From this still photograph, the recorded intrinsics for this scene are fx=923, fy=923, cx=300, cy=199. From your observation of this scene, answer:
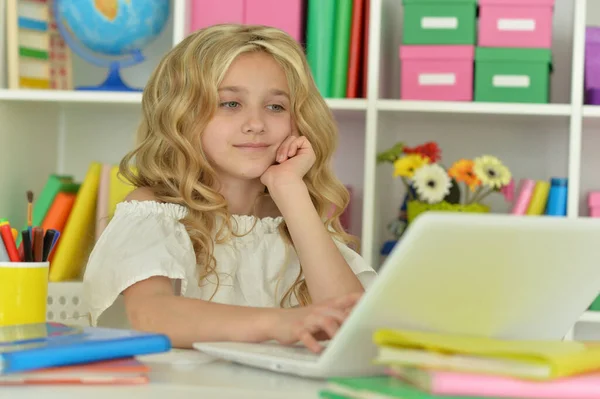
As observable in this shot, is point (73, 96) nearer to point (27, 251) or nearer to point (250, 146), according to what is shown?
point (250, 146)

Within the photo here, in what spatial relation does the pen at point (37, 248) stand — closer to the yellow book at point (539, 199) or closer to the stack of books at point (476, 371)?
the stack of books at point (476, 371)

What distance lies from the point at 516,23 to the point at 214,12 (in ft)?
2.47

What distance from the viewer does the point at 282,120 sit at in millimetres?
1627

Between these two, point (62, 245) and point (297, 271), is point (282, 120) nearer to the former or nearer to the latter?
point (297, 271)

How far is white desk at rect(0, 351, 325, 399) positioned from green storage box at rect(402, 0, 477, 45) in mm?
1629

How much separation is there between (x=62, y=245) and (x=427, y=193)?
0.91 meters

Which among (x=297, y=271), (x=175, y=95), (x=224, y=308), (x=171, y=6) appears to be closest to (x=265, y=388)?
(x=224, y=308)

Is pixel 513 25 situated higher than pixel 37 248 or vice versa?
pixel 513 25

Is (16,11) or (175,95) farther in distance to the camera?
(16,11)

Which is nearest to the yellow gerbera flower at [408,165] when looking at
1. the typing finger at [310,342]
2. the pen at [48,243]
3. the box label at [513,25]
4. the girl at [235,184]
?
the box label at [513,25]

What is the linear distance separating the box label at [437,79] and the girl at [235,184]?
614 mm

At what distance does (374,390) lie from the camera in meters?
0.62

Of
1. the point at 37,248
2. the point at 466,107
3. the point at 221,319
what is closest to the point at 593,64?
the point at 466,107

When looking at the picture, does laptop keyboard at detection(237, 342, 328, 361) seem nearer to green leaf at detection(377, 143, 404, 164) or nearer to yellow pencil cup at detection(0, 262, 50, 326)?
yellow pencil cup at detection(0, 262, 50, 326)
